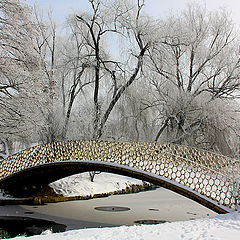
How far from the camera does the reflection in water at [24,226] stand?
859 cm

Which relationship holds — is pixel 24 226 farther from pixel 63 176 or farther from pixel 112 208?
pixel 63 176

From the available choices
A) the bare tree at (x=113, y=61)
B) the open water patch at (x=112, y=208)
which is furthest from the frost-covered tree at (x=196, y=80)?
the open water patch at (x=112, y=208)

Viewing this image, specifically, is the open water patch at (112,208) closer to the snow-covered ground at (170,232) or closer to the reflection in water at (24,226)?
the reflection in water at (24,226)

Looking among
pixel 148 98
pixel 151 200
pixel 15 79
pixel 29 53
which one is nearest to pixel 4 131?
pixel 15 79

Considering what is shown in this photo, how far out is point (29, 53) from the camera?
1156cm

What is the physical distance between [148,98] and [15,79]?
786 centimetres

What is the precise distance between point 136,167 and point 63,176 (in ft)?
16.9

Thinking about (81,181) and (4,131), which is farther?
(81,181)

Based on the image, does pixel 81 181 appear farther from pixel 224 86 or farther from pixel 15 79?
pixel 224 86

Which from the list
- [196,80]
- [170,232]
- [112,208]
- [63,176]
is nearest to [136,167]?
[112,208]

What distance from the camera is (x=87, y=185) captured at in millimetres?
15461

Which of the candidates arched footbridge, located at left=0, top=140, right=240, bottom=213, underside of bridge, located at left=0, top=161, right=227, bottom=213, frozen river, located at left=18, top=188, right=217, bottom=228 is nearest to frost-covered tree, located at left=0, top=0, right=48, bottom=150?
arched footbridge, located at left=0, top=140, right=240, bottom=213

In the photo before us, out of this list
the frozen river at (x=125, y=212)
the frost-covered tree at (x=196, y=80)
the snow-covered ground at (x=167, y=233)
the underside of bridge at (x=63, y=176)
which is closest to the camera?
the snow-covered ground at (x=167, y=233)

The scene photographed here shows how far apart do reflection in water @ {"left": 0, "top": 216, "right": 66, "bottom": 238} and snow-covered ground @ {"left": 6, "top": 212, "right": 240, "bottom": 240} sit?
3.16 metres
